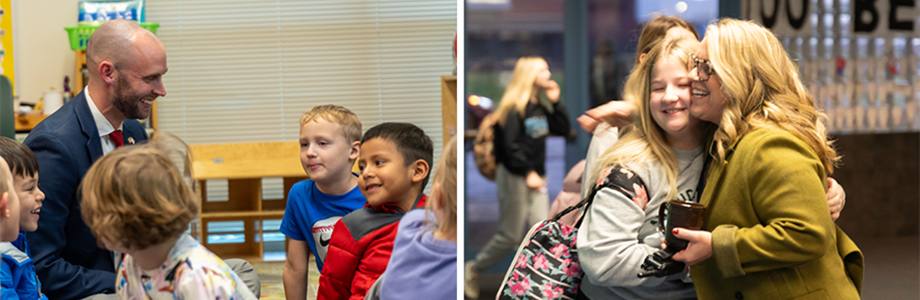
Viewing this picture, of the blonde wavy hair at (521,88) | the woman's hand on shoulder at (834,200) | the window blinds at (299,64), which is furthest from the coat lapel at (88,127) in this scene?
the blonde wavy hair at (521,88)

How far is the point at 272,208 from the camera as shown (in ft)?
5.29

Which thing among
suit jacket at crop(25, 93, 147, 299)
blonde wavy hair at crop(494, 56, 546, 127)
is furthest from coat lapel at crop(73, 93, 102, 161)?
blonde wavy hair at crop(494, 56, 546, 127)

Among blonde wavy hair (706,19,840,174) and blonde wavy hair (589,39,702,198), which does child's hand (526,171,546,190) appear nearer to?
blonde wavy hair (589,39,702,198)

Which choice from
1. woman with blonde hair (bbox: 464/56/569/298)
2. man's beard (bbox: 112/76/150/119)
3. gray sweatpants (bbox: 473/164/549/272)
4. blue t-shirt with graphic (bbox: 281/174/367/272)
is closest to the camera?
man's beard (bbox: 112/76/150/119)

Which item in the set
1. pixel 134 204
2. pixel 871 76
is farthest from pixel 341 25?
pixel 871 76

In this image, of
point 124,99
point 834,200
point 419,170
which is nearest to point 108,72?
point 124,99

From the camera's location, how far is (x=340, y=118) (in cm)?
152

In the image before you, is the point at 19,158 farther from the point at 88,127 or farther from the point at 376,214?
the point at 376,214

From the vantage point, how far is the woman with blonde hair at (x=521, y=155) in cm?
369

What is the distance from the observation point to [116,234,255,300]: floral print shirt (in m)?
1.13

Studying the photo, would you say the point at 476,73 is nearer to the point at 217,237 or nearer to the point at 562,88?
the point at 562,88

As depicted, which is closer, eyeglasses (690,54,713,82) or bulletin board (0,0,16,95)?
eyeglasses (690,54,713,82)

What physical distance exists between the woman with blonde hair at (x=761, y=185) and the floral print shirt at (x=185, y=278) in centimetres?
78

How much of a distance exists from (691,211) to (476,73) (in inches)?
124
